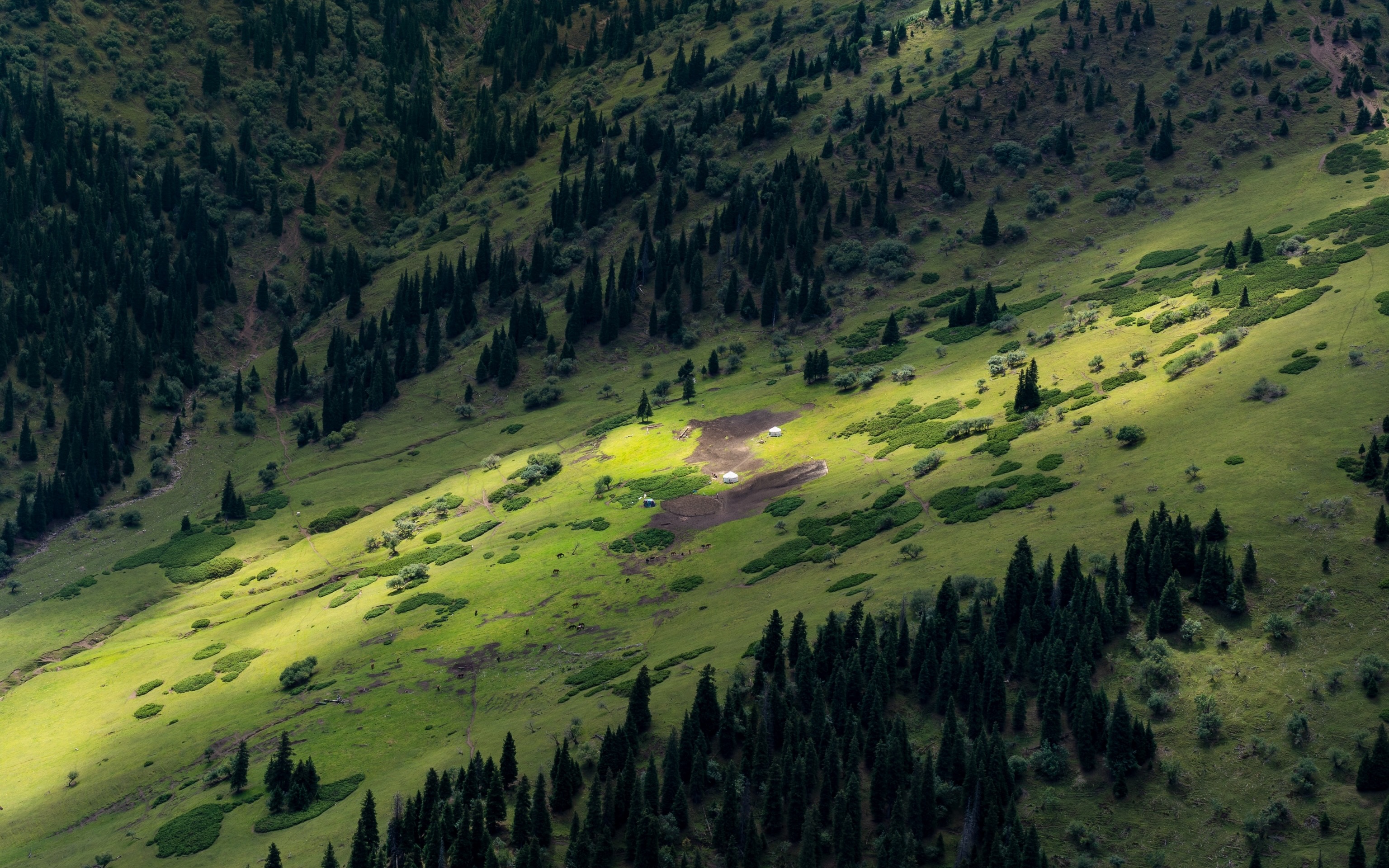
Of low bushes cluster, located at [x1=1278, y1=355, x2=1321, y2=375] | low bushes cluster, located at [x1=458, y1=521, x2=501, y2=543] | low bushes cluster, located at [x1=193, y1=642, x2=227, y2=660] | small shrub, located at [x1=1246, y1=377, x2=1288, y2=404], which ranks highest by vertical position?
low bushes cluster, located at [x1=458, y1=521, x2=501, y2=543]

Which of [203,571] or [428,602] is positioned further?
[203,571]

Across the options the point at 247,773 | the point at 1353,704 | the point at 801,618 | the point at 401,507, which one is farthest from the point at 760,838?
the point at 401,507

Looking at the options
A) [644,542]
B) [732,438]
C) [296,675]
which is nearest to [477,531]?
[644,542]

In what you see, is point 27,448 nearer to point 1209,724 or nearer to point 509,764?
point 509,764

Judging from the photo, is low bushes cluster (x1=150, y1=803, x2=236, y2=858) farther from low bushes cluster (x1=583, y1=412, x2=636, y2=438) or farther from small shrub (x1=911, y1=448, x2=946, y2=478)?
low bushes cluster (x1=583, y1=412, x2=636, y2=438)

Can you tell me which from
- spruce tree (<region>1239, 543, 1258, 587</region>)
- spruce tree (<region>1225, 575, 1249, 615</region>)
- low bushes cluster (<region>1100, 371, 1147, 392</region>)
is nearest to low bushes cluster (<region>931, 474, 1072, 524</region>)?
low bushes cluster (<region>1100, 371, 1147, 392</region>)

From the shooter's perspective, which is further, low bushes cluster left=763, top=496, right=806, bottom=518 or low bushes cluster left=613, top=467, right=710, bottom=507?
low bushes cluster left=613, top=467, right=710, bottom=507

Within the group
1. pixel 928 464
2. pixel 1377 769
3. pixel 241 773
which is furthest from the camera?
pixel 928 464

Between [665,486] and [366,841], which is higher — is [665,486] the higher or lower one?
the higher one

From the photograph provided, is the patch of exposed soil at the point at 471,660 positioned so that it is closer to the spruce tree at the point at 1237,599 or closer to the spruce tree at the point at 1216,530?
the spruce tree at the point at 1216,530
